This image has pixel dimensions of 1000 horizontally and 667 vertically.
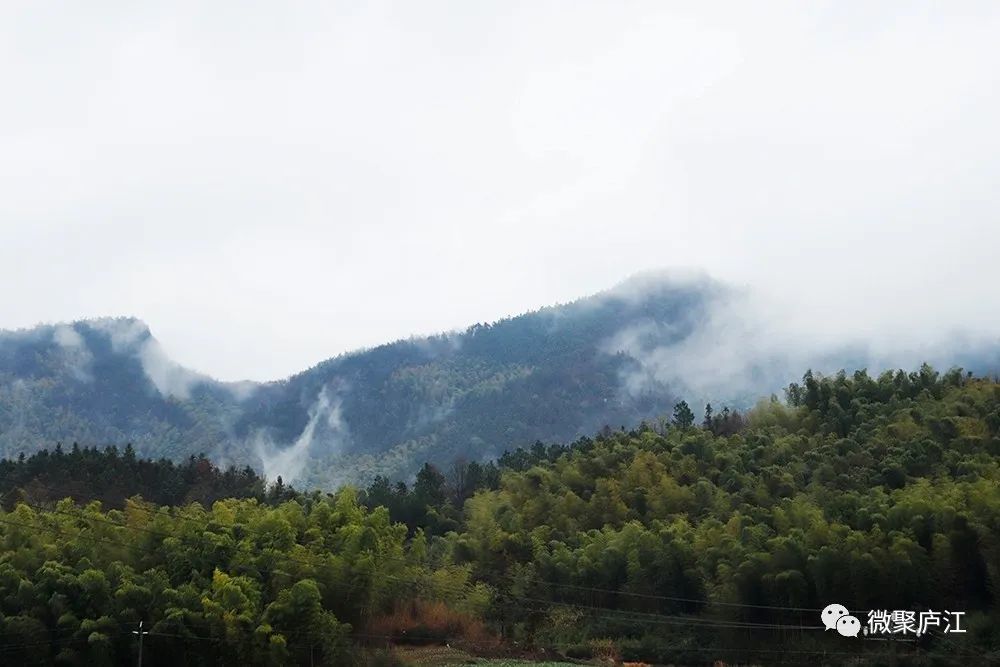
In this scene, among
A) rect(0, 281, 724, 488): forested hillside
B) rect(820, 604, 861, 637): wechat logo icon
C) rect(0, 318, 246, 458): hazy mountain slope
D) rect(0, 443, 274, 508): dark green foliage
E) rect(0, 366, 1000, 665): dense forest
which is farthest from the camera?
rect(0, 318, 246, 458): hazy mountain slope

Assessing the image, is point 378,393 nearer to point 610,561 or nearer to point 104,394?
point 104,394

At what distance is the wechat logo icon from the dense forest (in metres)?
0.43

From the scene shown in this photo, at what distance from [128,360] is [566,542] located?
5629 inches

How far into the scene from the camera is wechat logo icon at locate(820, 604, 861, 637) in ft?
115

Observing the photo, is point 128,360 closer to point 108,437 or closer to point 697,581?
point 108,437

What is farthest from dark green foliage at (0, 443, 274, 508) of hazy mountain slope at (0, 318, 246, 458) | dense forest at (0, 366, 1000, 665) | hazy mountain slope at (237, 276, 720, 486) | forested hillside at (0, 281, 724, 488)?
hazy mountain slope at (0, 318, 246, 458)

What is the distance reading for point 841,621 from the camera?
35250 mm

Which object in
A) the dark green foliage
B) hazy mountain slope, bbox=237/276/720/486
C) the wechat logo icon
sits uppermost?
hazy mountain slope, bbox=237/276/720/486

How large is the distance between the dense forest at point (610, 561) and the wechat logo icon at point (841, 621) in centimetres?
43

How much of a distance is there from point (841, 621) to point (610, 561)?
460 inches

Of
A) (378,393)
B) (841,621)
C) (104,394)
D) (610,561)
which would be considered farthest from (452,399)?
(841,621)

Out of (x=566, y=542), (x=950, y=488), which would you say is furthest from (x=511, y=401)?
(x=950, y=488)

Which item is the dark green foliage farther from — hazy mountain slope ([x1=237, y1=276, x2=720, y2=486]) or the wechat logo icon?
hazy mountain slope ([x1=237, y1=276, x2=720, y2=486])

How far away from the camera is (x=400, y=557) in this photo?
44.2 metres
